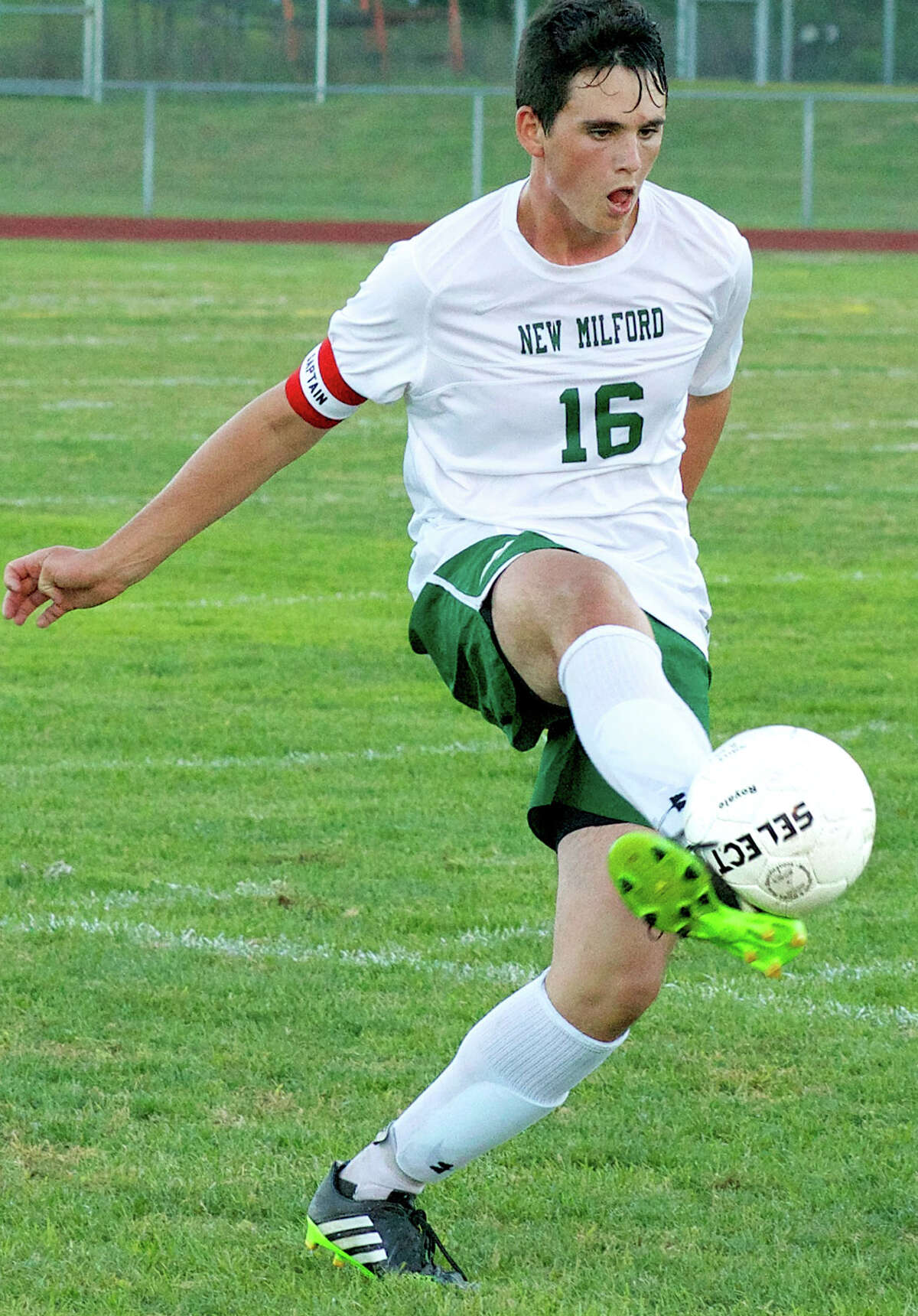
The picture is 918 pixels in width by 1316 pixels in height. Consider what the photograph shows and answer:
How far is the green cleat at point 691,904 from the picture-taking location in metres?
2.60

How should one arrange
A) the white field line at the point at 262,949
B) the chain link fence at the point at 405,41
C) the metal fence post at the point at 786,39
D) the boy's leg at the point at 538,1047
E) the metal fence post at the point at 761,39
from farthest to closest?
the metal fence post at the point at 786,39, the metal fence post at the point at 761,39, the chain link fence at the point at 405,41, the white field line at the point at 262,949, the boy's leg at the point at 538,1047

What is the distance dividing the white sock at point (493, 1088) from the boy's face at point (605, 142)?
1171 mm

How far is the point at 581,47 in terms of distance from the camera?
3.15 metres

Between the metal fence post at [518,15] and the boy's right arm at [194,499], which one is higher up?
the boy's right arm at [194,499]

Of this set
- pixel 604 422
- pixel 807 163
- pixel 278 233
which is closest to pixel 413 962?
pixel 604 422

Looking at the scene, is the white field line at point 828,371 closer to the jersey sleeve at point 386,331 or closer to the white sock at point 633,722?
the jersey sleeve at point 386,331

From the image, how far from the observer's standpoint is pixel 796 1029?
4.30 meters

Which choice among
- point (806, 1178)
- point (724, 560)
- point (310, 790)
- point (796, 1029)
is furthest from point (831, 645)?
point (806, 1178)

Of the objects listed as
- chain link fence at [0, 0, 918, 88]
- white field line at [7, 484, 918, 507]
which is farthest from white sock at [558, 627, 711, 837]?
chain link fence at [0, 0, 918, 88]

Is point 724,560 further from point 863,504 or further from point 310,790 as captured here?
point 310,790

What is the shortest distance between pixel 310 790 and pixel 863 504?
5651 millimetres

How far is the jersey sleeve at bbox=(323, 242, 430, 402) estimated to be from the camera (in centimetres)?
329

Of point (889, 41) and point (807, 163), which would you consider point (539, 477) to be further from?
point (889, 41)

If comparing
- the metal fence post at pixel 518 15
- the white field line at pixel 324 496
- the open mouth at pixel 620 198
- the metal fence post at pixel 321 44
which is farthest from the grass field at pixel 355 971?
the metal fence post at pixel 518 15
